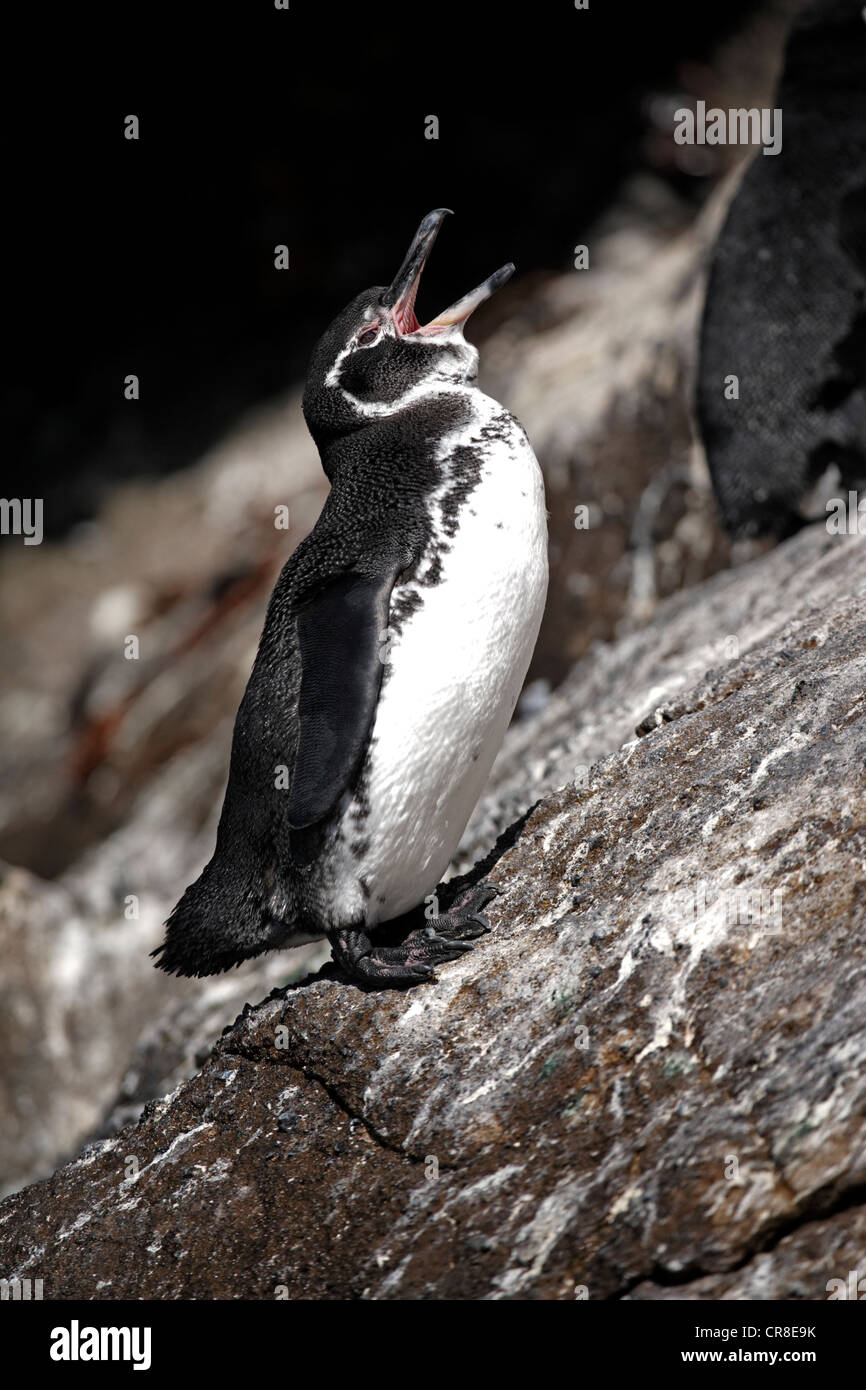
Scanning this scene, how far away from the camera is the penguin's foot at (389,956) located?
318cm

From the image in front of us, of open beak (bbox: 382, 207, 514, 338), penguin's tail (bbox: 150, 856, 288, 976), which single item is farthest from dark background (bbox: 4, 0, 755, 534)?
penguin's tail (bbox: 150, 856, 288, 976)

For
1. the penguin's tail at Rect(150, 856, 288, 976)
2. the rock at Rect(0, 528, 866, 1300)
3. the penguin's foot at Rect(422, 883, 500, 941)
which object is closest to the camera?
the rock at Rect(0, 528, 866, 1300)

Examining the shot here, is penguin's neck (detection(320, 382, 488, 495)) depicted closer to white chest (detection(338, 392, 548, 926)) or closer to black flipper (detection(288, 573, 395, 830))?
white chest (detection(338, 392, 548, 926))

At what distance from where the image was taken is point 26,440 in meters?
12.4

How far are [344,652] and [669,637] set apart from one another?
2419mm

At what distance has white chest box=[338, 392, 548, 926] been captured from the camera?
10.5ft

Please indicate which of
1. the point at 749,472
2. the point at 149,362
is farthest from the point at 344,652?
the point at 149,362

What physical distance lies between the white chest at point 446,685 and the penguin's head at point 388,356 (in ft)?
1.41

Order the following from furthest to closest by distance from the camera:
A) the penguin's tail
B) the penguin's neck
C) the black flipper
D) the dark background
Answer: the dark background < the penguin's neck < the penguin's tail < the black flipper

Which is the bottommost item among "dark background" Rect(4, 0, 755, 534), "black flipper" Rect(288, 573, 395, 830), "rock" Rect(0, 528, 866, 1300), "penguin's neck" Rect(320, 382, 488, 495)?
"rock" Rect(0, 528, 866, 1300)

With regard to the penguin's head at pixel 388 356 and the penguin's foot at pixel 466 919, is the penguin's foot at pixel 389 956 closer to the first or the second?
the penguin's foot at pixel 466 919

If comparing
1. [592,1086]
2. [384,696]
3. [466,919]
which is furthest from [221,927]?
[592,1086]

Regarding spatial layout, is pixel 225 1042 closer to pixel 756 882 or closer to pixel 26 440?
pixel 756 882

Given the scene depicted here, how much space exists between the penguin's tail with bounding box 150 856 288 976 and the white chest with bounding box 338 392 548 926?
302mm
